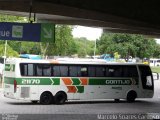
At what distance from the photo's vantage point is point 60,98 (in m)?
27.6

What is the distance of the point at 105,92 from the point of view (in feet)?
96.8

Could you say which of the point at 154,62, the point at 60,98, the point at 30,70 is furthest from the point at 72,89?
A: the point at 154,62

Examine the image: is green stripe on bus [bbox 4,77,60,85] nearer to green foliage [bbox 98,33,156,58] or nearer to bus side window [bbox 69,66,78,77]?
bus side window [bbox 69,66,78,77]

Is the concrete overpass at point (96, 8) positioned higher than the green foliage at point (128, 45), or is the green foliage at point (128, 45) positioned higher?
the green foliage at point (128, 45)

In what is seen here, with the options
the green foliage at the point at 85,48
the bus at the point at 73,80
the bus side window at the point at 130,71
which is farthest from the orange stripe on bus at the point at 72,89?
the green foliage at the point at 85,48

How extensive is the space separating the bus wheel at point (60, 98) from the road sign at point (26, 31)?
30.0 feet

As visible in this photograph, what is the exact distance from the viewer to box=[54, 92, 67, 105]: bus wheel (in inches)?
1080

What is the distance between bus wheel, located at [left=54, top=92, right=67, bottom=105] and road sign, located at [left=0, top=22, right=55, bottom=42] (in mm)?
9131

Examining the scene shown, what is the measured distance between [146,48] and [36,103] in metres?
58.7

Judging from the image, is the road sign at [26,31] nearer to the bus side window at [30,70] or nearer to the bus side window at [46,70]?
the bus side window at [30,70]

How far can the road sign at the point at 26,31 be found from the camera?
1838 centimetres

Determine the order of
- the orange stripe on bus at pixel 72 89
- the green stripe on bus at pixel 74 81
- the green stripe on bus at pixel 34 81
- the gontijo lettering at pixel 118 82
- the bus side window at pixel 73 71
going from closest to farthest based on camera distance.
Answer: the green stripe on bus at pixel 34 81, the green stripe on bus at pixel 74 81, the orange stripe on bus at pixel 72 89, the bus side window at pixel 73 71, the gontijo lettering at pixel 118 82

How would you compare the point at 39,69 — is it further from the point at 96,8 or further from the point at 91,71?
the point at 96,8

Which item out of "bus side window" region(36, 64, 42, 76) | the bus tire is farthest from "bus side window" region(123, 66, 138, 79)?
"bus side window" region(36, 64, 42, 76)
